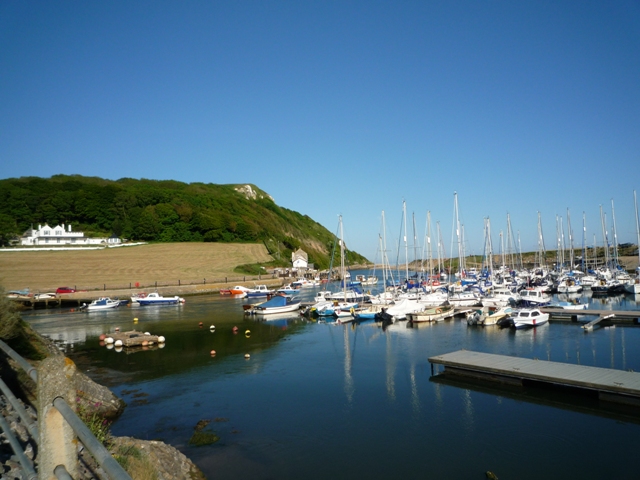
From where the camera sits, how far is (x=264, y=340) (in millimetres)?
36094

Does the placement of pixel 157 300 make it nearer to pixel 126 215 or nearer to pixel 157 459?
pixel 157 459

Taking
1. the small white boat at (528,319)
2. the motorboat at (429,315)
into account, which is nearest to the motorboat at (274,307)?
the motorboat at (429,315)

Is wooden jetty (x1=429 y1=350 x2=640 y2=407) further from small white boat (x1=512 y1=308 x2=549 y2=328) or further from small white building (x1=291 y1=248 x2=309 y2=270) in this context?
small white building (x1=291 y1=248 x2=309 y2=270)

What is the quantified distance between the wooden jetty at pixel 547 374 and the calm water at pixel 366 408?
0.71 metres

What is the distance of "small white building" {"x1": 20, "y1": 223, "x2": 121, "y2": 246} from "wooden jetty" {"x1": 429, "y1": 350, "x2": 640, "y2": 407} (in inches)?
3732

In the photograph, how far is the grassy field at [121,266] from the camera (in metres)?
72.1

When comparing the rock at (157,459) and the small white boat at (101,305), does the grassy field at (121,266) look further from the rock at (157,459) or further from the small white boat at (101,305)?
the rock at (157,459)

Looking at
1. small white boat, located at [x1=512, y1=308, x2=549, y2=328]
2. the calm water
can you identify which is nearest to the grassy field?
the calm water

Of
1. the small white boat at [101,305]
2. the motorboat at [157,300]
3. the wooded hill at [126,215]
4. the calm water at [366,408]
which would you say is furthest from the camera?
the wooded hill at [126,215]

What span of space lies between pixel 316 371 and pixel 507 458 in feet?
43.1

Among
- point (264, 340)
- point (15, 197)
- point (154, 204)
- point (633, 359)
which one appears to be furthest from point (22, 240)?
point (633, 359)

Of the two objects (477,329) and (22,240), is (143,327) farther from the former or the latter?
(22,240)

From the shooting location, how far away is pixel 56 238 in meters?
101

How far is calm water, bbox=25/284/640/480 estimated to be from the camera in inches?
583
